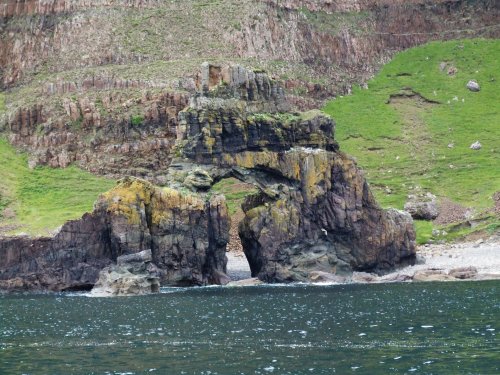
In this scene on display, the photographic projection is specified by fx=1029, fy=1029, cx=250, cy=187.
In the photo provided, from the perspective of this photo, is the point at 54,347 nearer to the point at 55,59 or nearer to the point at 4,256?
the point at 4,256

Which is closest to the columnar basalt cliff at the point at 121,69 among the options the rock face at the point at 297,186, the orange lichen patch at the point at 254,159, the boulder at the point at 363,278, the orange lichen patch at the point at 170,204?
the rock face at the point at 297,186

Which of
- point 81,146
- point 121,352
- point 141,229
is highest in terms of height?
point 81,146

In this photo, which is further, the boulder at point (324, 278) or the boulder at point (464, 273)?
the boulder at point (324, 278)

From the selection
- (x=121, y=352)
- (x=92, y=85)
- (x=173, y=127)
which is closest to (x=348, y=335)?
(x=121, y=352)

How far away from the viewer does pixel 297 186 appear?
12700 centimetres

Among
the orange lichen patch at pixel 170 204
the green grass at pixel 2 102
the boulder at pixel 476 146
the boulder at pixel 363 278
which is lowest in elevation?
the boulder at pixel 363 278

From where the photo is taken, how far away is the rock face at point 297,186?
124938 mm

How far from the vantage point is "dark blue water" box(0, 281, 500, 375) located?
58.5m

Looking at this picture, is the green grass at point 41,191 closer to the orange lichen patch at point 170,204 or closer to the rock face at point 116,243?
the rock face at point 116,243

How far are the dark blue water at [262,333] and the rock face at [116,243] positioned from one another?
32.8 feet

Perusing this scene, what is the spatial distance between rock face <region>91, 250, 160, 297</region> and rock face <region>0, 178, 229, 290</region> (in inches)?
66.6

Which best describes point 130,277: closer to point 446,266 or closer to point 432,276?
point 432,276

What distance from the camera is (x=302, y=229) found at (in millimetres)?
125125

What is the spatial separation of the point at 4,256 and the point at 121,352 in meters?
55.7
